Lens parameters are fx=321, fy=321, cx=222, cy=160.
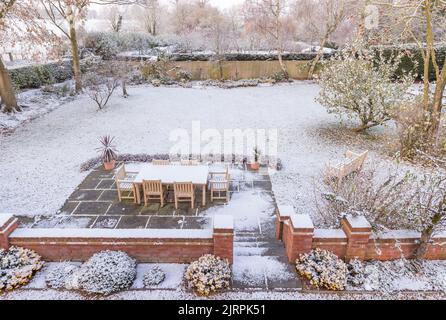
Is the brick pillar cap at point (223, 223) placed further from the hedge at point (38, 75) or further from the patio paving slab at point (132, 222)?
the hedge at point (38, 75)

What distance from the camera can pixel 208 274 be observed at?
16.5 ft

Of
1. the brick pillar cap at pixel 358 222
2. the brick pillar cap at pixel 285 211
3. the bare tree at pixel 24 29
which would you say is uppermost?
the bare tree at pixel 24 29

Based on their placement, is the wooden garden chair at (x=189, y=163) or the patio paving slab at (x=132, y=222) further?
the wooden garden chair at (x=189, y=163)

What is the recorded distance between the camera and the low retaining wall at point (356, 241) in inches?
210

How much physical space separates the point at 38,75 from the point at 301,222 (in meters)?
18.3

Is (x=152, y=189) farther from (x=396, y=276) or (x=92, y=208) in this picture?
(x=396, y=276)

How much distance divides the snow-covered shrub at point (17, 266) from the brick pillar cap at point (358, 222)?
528 centimetres

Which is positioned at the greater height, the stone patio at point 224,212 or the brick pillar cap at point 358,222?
the brick pillar cap at point 358,222

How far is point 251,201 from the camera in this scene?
7836mm

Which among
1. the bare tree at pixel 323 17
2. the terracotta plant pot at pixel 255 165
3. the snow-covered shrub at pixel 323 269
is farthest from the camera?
the bare tree at pixel 323 17

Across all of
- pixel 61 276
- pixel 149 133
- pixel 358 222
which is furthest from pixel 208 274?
pixel 149 133

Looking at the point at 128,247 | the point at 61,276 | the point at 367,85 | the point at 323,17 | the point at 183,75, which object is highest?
the point at 323,17

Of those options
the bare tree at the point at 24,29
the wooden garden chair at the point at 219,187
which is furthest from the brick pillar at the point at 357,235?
the bare tree at the point at 24,29

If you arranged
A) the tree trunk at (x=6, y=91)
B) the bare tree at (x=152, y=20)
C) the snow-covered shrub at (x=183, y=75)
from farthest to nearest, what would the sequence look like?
the bare tree at (x=152, y=20)
the snow-covered shrub at (x=183, y=75)
the tree trunk at (x=6, y=91)
